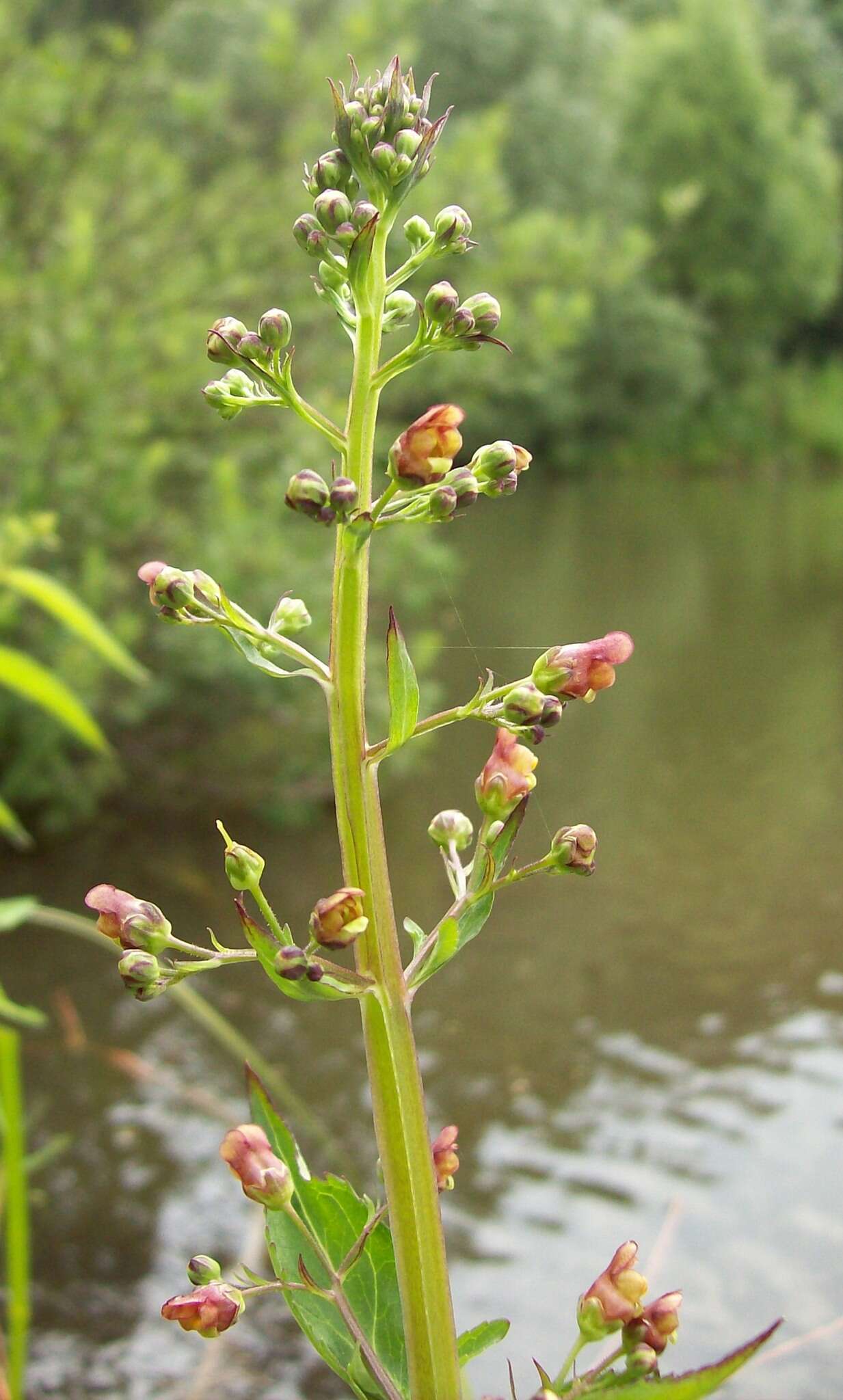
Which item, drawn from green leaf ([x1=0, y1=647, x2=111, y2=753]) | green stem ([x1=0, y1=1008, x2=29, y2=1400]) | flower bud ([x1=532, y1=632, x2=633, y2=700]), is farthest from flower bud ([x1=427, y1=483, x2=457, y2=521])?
green leaf ([x1=0, y1=647, x2=111, y2=753])

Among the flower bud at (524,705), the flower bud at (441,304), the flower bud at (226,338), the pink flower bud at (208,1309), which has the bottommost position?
the pink flower bud at (208,1309)

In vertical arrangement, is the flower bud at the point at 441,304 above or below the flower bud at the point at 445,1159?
above

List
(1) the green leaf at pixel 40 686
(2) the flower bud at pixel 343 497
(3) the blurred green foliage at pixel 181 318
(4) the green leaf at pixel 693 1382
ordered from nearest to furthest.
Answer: (4) the green leaf at pixel 693 1382, (2) the flower bud at pixel 343 497, (1) the green leaf at pixel 40 686, (3) the blurred green foliage at pixel 181 318

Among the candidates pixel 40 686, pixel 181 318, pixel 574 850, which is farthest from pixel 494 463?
pixel 181 318

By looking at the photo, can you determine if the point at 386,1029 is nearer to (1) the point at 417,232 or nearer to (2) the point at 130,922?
(2) the point at 130,922

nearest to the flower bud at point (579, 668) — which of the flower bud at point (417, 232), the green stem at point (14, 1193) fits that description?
the flower bud at point (417, 232)

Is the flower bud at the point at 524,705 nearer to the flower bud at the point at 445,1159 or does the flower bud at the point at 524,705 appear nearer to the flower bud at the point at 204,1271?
A: the flower bud at the point at 445,1159

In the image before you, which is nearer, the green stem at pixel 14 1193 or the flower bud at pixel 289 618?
the flower bud at pixel 289 618
